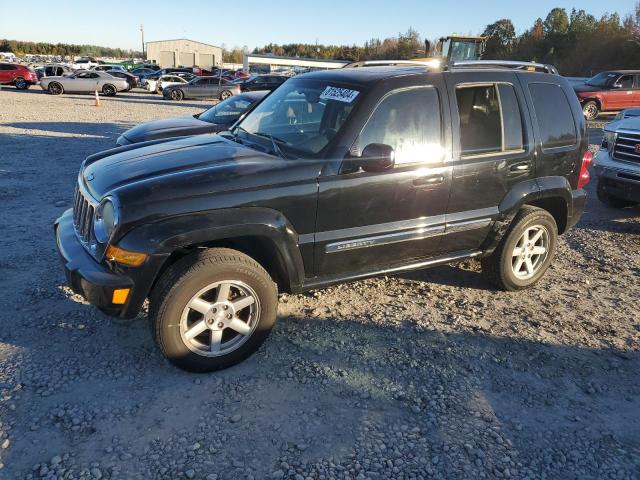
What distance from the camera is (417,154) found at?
378cm

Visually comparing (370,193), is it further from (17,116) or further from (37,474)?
(17,116)

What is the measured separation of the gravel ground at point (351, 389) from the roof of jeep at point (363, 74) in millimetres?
1868

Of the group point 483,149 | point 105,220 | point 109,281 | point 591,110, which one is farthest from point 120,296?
point 591,110

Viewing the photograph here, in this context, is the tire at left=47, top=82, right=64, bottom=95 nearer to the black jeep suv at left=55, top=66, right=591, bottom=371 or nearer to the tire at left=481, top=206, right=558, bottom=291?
the black jeep suv at left=55, top=66, right=591, bottom=371

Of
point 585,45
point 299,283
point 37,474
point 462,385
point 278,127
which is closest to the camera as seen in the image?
point 37,474

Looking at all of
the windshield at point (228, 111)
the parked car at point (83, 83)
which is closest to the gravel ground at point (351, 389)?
the windshield at point (228, 111)

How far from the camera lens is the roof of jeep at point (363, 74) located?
378 centimetres

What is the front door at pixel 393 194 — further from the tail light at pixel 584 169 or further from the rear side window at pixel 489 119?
the tail light at pixel 584 169

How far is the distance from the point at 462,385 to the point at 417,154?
1706 mm

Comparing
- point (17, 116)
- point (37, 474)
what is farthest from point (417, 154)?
point (17, 116)

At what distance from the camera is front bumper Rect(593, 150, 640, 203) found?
6.51 m

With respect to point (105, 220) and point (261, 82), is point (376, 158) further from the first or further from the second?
point (261, 82)

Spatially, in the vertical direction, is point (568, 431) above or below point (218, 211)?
below

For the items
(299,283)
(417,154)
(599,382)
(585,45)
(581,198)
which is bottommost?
(599,382)
